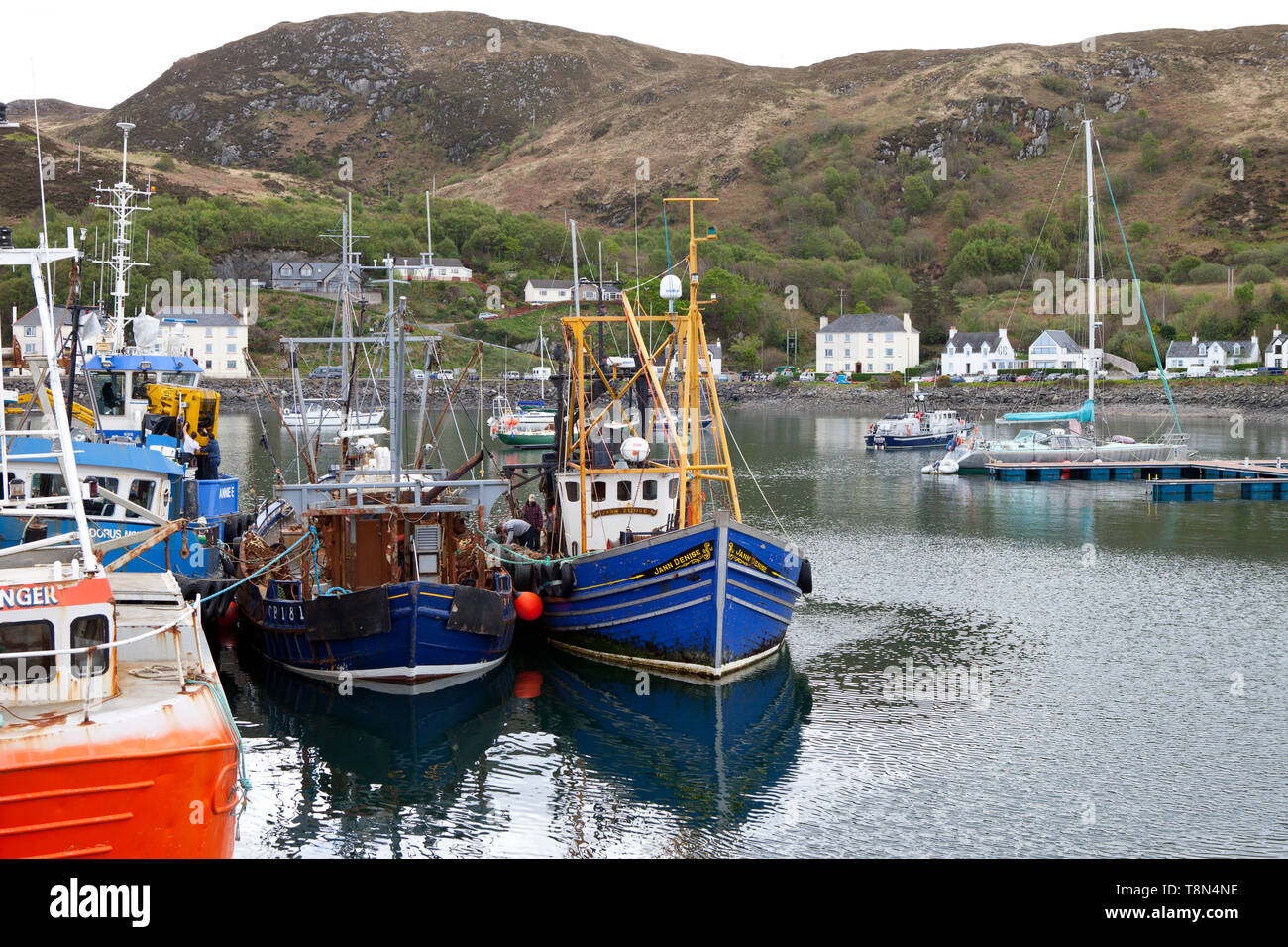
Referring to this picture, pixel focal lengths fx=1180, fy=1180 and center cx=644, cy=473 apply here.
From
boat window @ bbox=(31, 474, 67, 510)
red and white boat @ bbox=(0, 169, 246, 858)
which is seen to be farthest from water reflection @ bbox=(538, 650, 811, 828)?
boat window @ bbox=(31, 474, 67, 510)

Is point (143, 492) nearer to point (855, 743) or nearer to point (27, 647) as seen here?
point (27, 647)

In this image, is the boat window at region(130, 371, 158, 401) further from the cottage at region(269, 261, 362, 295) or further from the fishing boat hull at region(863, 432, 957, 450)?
the cottage at region(269, 261, 362, 295)

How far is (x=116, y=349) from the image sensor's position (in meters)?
33.0

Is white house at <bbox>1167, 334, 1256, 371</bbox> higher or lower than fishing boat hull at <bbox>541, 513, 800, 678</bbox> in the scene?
higher

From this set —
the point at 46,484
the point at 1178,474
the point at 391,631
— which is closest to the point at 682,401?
the point at 391,631

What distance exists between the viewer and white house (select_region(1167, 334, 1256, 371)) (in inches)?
5153

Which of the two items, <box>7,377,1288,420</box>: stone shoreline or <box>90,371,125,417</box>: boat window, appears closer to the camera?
<box>90,371,125,417</box>: boat window

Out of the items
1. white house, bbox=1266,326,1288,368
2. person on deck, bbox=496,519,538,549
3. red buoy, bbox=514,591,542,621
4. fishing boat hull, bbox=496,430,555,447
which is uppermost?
white house, bbox=1266,326,1288,368

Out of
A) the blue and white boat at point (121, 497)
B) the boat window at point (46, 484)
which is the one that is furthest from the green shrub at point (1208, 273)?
the boat window at point (46, 484)

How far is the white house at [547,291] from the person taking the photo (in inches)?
6202

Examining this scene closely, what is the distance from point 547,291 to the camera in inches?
6270

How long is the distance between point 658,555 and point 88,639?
1211 centimetres

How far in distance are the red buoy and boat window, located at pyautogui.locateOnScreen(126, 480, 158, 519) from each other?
26.8 feet

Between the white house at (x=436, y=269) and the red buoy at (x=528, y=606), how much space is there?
13712 cm
